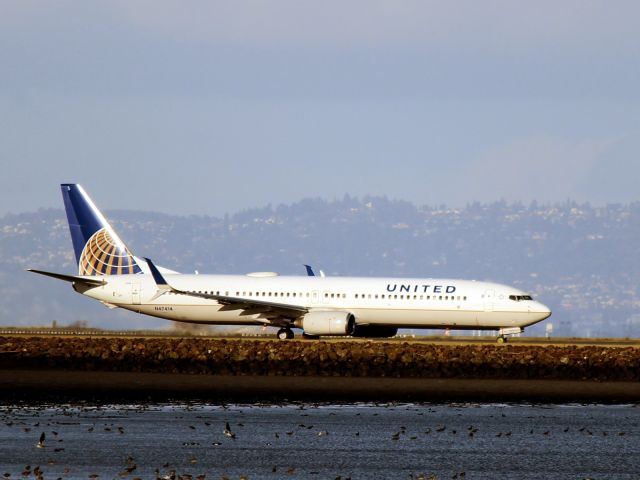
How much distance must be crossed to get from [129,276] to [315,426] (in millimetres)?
44819

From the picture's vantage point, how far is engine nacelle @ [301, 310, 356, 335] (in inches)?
2554

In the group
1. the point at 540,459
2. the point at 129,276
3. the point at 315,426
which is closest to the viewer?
the point at 540,459

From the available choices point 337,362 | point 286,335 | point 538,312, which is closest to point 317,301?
point 286,335

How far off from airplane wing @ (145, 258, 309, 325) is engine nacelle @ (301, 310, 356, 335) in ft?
4.40

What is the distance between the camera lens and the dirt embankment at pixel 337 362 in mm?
46031

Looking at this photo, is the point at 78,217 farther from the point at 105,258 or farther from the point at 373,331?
the point at 373,331

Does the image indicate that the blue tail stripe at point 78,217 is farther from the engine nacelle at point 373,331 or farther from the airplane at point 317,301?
the engine nacelle at point 373,331

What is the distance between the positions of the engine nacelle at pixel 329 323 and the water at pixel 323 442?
31.2 metres

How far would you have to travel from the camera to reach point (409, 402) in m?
35.3

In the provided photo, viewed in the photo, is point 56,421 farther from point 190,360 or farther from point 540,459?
point 190,360

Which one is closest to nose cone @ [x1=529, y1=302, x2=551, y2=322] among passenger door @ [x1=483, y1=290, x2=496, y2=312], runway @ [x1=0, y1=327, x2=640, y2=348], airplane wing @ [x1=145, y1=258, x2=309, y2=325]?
runway @ [x1=0, y1=327, x2=640, y2=348]

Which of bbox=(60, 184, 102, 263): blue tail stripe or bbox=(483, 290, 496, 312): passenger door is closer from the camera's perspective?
bbox=(483, 290, 496, 312): passenger door

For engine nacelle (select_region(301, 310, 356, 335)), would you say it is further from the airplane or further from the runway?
the runway

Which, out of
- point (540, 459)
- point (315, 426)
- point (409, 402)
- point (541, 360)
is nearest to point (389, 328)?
point (541, 360)
